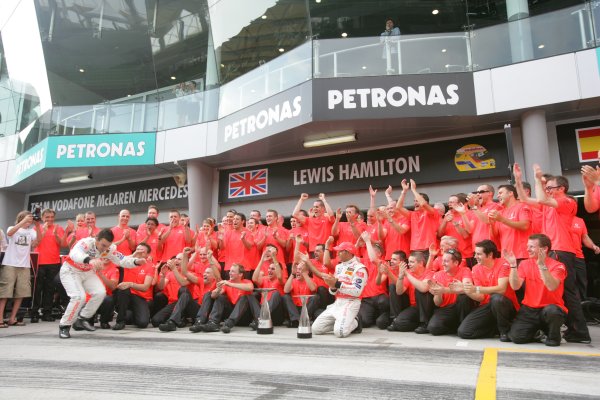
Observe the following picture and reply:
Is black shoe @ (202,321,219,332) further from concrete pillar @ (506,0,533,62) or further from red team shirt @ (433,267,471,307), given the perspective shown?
concrete pillar @ (506,0,533,62)

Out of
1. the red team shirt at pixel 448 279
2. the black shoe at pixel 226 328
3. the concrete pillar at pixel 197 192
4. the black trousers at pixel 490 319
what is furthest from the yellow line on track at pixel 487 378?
the concrete pillar at pixel 197 192

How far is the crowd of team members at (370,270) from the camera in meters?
5.32

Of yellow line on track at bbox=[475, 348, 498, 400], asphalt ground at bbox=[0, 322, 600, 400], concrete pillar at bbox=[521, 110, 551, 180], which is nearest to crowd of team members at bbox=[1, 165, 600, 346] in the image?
asphalt ground at bbox=[0, 322, 600, 400]

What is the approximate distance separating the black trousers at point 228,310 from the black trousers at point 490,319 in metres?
3.42

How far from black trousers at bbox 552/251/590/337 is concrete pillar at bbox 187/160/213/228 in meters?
9.50

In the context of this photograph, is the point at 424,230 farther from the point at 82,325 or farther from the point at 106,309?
the point at 82,325

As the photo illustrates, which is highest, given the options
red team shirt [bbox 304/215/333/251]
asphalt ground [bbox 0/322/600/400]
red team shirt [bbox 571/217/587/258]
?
red team shirt [bbox 304/215/333/251]

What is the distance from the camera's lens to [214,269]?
24.2 ft

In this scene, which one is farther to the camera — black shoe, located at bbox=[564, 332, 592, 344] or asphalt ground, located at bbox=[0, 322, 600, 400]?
black shoe, located at bbox=[564, 332, 592, 344]

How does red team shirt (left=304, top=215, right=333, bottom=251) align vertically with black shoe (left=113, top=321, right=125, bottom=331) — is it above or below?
above

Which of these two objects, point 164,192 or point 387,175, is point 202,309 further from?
point 164,192

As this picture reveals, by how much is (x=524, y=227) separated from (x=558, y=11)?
5311 mm

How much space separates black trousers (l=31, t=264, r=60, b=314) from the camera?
8.41m

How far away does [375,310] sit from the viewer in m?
7.09
